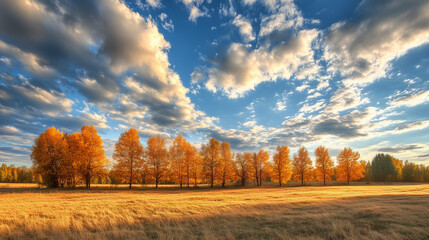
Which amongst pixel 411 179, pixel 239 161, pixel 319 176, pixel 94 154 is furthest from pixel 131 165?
pixel 411 179

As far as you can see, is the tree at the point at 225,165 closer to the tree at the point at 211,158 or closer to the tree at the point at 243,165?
the tree at the point at 211,158

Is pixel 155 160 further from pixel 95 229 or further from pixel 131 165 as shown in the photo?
pixel 95 229

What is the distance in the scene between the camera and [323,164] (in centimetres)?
5316

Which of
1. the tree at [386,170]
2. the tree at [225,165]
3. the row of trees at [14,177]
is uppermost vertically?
the tree at [225,165]

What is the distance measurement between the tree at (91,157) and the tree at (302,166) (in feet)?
165

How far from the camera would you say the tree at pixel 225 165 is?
42656 millimetres

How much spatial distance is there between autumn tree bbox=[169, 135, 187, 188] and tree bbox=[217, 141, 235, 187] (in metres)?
8.87

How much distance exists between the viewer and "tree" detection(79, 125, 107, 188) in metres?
34.8

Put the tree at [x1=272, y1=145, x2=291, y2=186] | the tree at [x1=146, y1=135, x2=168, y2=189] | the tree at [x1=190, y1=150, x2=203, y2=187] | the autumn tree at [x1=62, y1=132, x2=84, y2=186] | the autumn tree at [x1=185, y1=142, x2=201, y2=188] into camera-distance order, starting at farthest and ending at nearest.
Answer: the tree at [x1=272, y1=145, x2=291, y2=186] < the tree at [x1=190, y1=150, x2=203, y2=187] < the autumn tree at [x1=185, y1=142, x2=201, y2=188] < the tree at [x1=146, y1=135, x2=168, y2=189] < the autumn tree at [x1=62, y1=132, x2=84, y2=186]

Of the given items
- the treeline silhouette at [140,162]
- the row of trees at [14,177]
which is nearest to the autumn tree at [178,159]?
the treeline silhouette at [140,162]

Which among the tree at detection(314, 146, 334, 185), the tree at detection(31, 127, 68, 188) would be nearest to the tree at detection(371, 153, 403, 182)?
the tree at detection(314, 146, 334, 185)

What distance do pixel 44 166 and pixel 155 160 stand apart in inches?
861

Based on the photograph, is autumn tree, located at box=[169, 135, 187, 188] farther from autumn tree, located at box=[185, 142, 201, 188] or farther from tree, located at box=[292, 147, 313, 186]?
tree, located at box=[292, 147, 313, 186]

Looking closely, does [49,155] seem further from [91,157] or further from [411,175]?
[411,175]
